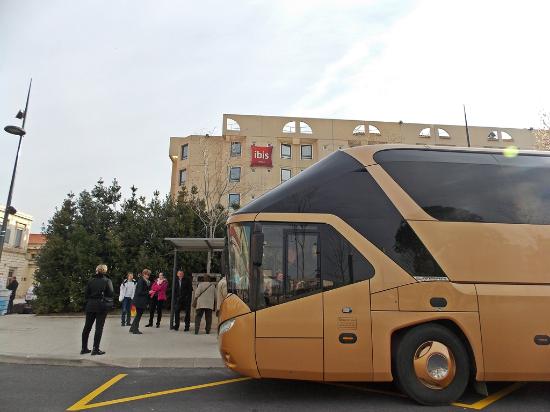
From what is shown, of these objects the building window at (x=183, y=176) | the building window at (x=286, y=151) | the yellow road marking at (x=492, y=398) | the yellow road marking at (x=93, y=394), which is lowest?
the yellow road marking at (x=93, y=394)

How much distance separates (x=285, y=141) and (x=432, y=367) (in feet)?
146

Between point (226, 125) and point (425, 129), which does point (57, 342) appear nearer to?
point (226, 125)

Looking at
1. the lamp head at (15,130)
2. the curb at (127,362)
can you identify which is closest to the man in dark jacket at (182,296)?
the curb at (127,362)

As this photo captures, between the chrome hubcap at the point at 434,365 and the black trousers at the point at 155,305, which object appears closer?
the chrome hubcap at the point at 434,365

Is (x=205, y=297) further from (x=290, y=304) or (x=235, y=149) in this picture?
(x=235, y=149)

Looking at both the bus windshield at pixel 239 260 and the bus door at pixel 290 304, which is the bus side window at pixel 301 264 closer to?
the bus door at pixel 290 304

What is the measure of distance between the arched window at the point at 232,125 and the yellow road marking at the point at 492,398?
1705 inches

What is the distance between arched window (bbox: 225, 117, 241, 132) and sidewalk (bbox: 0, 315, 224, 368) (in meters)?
35.8

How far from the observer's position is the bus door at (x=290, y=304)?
5.61 metres

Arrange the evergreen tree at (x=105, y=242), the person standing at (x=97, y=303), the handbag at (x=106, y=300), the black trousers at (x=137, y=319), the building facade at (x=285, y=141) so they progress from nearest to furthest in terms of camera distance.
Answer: the person standing at (x=97, y=303), the handbag at (x=106, y=300), the black trousers at (x=137, y=319), the evergreen tree at (x=105, y=242), the building facade at (x=285, y=141)

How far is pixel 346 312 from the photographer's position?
5.71 meters

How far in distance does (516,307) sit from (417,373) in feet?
5.59

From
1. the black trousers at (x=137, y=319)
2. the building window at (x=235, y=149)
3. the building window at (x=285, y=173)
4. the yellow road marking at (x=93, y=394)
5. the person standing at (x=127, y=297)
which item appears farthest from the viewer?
the building window at (x=285, y=173)

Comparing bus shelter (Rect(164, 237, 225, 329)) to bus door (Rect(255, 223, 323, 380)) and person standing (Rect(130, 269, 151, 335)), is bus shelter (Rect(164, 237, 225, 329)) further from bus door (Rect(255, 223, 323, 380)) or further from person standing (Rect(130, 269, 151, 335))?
bus door (Rect(255, 223, 323, 380))
